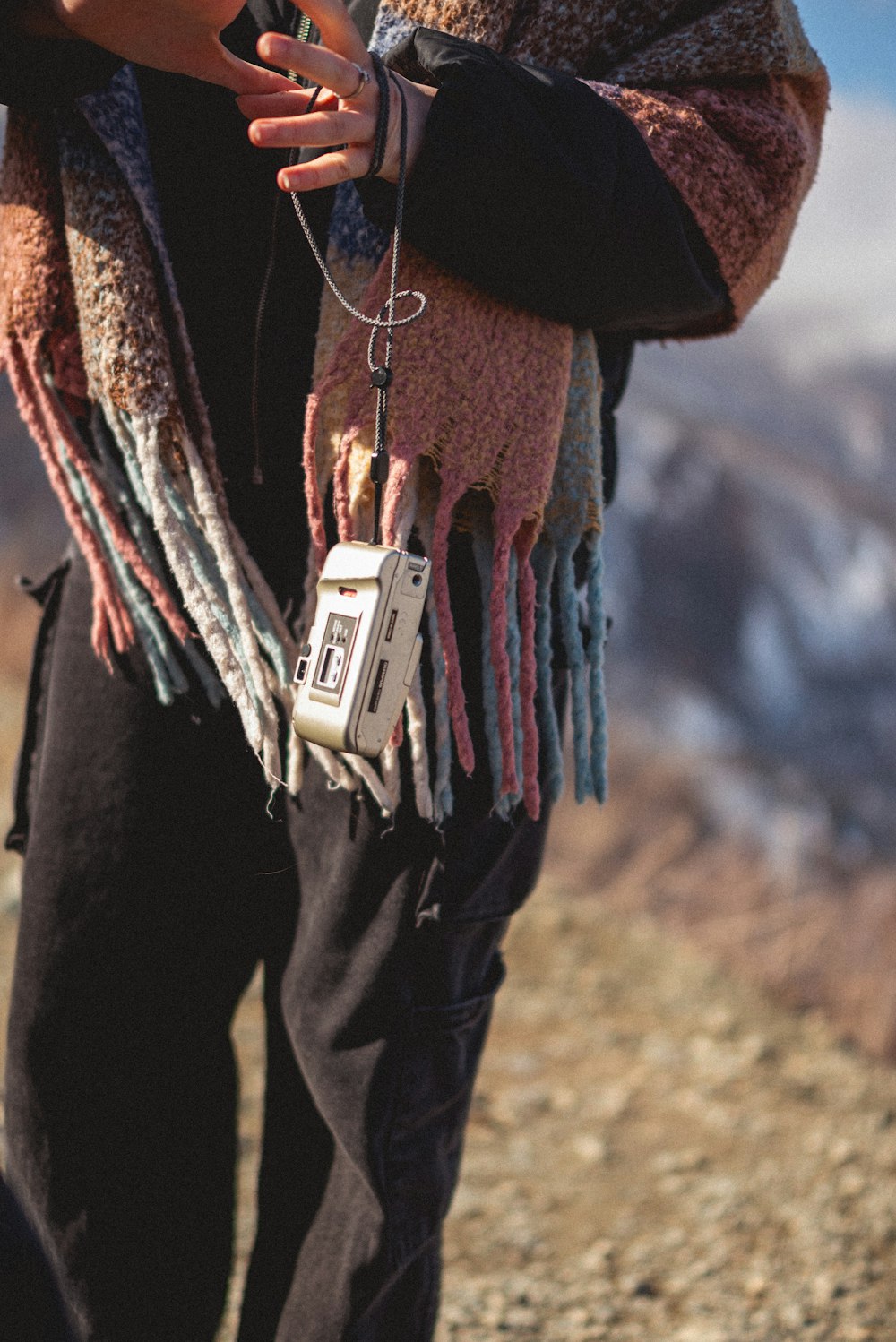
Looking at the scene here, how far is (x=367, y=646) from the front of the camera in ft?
2.20

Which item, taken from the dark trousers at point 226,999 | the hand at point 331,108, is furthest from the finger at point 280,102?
the dark trousers at point 226,999

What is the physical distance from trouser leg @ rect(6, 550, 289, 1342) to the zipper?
0.61 feet

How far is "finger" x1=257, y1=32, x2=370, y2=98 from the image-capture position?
597 mm

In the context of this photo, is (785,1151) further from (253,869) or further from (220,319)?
(220,319)

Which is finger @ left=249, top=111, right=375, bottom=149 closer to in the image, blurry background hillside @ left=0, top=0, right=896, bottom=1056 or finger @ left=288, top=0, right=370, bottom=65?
finger @ left=288, top=0, right=370, bottom=65

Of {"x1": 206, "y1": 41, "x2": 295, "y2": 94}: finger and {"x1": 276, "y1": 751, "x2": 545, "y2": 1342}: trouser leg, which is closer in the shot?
{"x1": 206, "y1": 41, "x2": 295, "y2": 94}: finger

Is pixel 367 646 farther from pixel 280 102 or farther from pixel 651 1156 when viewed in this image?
pixel 651 1156

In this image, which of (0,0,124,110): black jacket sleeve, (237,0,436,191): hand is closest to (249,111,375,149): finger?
(237,0,436,191): hand

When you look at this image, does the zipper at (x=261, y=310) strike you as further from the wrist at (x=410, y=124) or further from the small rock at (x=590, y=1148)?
the small rock at (x=590, y=1148)

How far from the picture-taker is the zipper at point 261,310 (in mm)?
774

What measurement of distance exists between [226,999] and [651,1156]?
43.7 inches

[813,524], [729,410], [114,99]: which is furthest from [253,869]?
[729,410]

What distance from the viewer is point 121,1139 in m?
0.90

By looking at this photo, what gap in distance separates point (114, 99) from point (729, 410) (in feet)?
13.4
